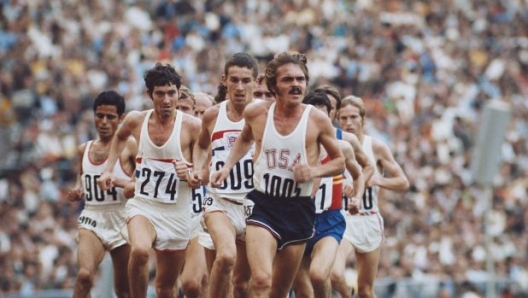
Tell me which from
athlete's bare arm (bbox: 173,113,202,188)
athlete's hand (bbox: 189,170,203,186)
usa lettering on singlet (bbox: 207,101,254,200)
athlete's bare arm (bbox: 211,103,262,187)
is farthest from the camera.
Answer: athlete's bare arm (bbox: 173,113,202,188)

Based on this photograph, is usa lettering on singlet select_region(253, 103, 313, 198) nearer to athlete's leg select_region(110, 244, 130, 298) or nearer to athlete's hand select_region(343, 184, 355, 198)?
athlete's hand select_region(343, 184, 355, 198)

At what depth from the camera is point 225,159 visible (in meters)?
15.7

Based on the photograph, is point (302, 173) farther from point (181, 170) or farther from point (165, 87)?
point (165, 87)

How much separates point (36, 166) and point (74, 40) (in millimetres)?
4430

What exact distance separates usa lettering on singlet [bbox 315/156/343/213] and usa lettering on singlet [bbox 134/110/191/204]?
162 cm

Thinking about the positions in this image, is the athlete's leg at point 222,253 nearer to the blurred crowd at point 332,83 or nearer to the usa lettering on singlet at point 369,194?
the usa lettering on singlet at point 369,194

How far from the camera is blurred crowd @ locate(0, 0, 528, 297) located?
26.7 m

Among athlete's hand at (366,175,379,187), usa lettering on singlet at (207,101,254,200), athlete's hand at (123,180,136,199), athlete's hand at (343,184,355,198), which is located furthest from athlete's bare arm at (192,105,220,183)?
athlete's hand at (366,175,379,187)

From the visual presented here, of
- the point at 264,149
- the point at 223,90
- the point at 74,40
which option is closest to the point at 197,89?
the point at 74,40

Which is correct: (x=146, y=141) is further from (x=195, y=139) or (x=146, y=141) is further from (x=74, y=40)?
(x=74, y=40)

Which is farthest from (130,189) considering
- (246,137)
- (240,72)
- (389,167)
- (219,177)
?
(389,167)

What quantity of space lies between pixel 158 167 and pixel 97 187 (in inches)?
66.7

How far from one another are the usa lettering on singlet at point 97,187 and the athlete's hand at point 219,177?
3.05m

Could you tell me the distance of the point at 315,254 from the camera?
52.6 feet
